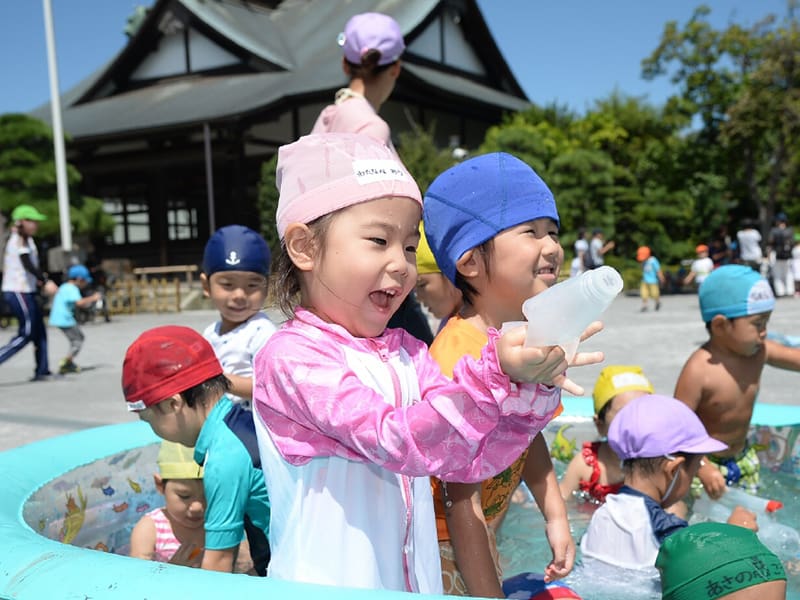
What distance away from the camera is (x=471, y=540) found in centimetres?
166

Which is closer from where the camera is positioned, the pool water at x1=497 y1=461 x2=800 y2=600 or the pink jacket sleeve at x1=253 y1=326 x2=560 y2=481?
the pink jacket sleeve at x1=253 y1=326 x2=560 y2=481

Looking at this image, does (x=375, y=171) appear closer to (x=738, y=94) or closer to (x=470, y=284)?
(x=470, y=284)

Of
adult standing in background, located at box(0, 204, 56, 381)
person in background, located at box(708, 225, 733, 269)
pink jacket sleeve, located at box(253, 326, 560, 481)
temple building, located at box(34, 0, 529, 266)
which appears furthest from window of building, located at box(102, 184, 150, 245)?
pink jacket sleeve, located at box(253, 326, 560, 481)

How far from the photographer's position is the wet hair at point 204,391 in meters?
2.20

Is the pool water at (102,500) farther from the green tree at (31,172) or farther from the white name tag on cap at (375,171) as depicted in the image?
the green tree at (31,172)

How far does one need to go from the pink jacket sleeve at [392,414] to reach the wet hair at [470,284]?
37 cm

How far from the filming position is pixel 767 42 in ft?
56.9

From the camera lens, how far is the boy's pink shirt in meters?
1.23

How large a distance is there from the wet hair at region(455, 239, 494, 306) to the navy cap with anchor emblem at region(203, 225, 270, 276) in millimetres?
1464

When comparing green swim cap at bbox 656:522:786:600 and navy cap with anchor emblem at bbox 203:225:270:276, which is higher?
navy cap with anchor emblem at bbox 203:225:270:276

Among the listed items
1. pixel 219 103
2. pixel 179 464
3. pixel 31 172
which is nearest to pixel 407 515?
pixel 179 464

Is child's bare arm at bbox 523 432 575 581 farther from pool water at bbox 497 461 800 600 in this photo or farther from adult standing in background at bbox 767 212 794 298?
adult standing in background at bbox 767 212 794 298

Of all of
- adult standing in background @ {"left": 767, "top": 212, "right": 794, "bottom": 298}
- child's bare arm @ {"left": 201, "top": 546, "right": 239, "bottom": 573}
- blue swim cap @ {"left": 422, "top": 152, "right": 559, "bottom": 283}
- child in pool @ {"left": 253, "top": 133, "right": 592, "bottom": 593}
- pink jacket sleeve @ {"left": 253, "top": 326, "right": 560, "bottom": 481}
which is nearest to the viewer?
pink jacket sleeve @ {"left": 253, "top": 326, "right": 560, "bottom": 481}

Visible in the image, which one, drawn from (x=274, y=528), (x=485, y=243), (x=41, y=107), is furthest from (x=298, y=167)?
(x=41, y=107)
